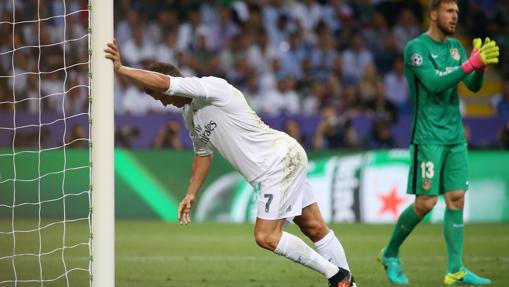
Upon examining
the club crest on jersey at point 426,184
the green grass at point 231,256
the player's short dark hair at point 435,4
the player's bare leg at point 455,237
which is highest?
the player's short dark hair at point 435,4

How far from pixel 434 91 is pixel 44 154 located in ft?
25.7

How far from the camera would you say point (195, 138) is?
7.19m

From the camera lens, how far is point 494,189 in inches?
576

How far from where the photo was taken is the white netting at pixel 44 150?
38.4ft

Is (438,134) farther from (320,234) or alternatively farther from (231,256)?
(231,256)

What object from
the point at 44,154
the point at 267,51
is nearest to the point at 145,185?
the point at 44,154

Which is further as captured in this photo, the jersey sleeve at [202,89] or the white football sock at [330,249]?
the white football sock at [330,249]

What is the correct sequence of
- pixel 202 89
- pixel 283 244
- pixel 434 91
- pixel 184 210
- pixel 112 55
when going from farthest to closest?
pixel 434 91, pixel 184 210, pixel 283 244, pixel 202 89, pixel 112 55

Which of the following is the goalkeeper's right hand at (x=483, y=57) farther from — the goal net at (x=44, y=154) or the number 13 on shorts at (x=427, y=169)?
the goal net at (x=44, y=154)

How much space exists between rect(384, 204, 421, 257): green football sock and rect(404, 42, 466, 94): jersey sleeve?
1.08 meters

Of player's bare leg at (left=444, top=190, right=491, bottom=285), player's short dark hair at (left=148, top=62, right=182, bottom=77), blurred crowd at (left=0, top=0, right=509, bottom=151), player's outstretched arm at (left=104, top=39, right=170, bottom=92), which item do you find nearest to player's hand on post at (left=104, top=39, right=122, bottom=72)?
player's outstretched arm at (left=104, top=39, right=170, bottom=92)

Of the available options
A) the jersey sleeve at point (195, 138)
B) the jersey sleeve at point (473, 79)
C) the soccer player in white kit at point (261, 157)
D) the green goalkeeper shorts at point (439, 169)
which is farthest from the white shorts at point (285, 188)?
the jersey sleeve at point (473, 79)

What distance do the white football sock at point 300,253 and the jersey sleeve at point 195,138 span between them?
91 cm

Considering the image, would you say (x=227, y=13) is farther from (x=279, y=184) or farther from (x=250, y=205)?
(x=279, y=184)
